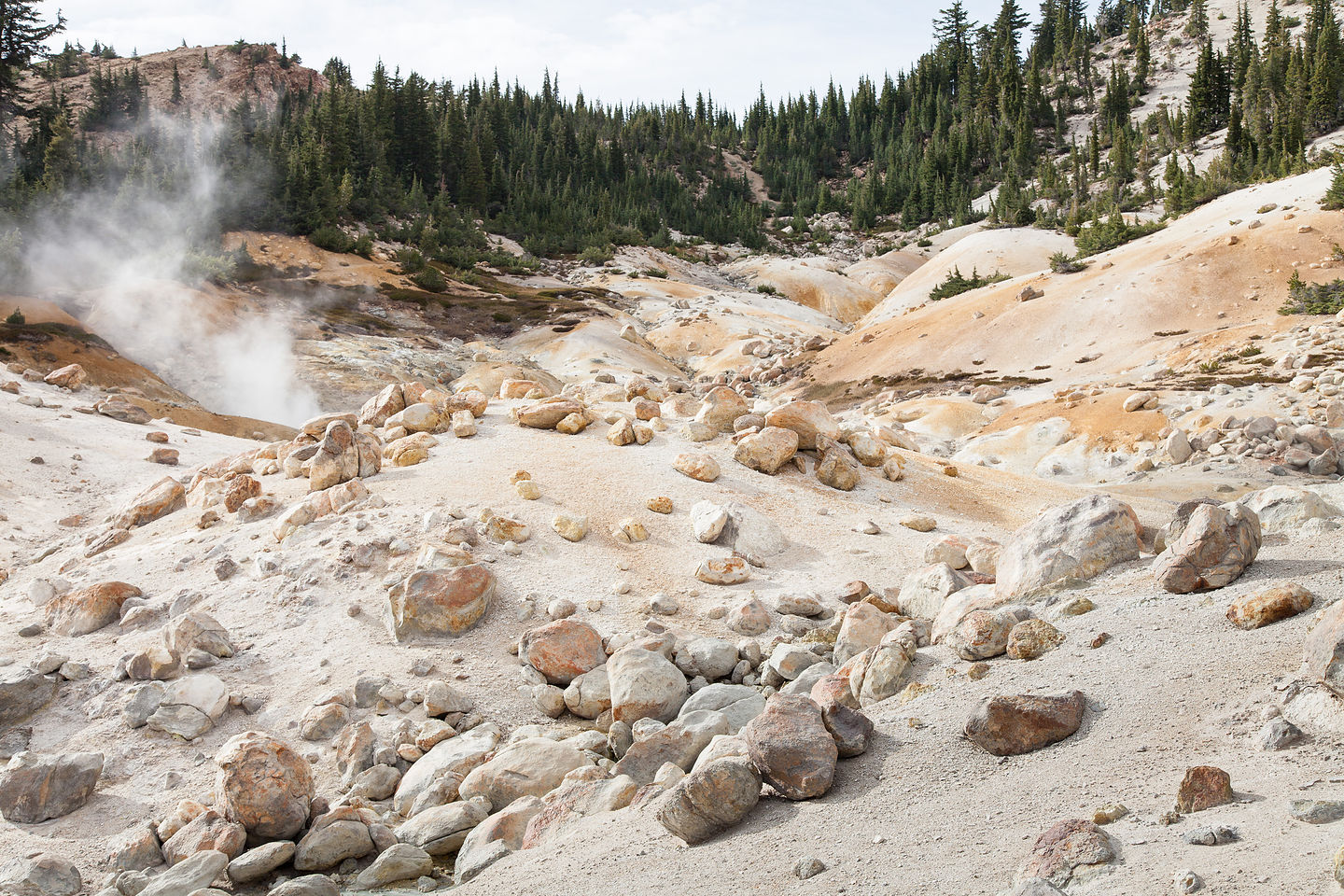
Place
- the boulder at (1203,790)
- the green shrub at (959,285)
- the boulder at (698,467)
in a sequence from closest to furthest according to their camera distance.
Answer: the boulder at (1203,790) → the boulder at (698,467) → the green shrub at (959,285)

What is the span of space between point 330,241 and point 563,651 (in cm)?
4316

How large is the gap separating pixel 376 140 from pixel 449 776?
6615 cm

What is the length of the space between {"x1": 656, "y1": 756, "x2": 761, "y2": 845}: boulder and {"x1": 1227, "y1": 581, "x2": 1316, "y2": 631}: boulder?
10.8ft

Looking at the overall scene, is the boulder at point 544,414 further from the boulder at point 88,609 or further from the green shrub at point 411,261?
the green shrub at point 411,261

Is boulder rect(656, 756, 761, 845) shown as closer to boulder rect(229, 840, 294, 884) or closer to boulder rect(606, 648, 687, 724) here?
boulder rect(606, 648, 687, 724)

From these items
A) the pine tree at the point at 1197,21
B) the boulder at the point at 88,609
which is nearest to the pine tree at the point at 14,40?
the boulder at the point at 88,609

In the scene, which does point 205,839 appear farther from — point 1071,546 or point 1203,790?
point 1071,546

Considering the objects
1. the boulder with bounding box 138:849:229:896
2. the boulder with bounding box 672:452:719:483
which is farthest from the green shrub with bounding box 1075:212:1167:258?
the boulder with bounding box 138:849:229:896

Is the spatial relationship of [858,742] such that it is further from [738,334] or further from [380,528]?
[738,334]

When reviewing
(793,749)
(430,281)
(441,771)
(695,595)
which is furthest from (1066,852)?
(430,281)

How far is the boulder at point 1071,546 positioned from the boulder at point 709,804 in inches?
140

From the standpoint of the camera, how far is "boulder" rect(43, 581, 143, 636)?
9047mm

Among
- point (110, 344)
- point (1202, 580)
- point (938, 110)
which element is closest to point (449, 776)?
point (1202, 580)

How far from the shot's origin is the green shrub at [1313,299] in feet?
68.4
